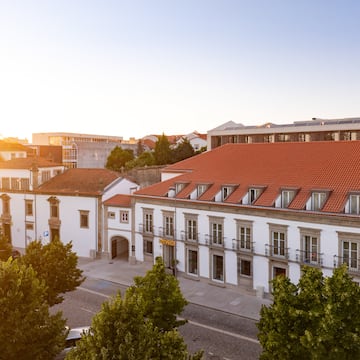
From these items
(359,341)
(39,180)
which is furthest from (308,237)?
(39,180)

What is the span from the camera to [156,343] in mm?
18016

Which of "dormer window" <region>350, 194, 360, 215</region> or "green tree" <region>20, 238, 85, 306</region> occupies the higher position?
"dormer window" <region>350, 194, 360, 215</region>

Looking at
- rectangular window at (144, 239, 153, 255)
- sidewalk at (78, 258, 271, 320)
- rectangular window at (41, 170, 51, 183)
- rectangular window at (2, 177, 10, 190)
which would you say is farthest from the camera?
rectangular window at (2, 177, 10, 190)

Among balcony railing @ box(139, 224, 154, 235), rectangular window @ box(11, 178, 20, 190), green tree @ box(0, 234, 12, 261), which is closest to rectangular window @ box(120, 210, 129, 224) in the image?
balcony railing @ box(139, 224, 154, 235)

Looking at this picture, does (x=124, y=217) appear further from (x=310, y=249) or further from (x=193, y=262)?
(x=310, y=249)

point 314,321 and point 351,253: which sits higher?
point 314,321

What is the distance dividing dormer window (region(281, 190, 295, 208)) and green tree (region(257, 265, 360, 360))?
1731 centimetres

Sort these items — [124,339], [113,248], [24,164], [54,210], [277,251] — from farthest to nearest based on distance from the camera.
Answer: [24,164] < [54,210] < [113,248] < [277,251] < [124,339]

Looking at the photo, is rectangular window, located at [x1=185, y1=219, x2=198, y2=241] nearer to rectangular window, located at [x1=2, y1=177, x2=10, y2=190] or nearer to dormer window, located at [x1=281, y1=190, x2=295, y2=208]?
dormer window, located at [x1=281, y1=190, x2=295, y2=208]

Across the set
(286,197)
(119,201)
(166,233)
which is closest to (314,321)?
(286,197)

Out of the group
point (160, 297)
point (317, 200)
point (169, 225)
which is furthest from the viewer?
point (169, 225)

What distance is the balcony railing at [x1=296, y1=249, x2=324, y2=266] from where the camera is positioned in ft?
117

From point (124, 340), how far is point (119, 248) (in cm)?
3767

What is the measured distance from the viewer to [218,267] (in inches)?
1679
